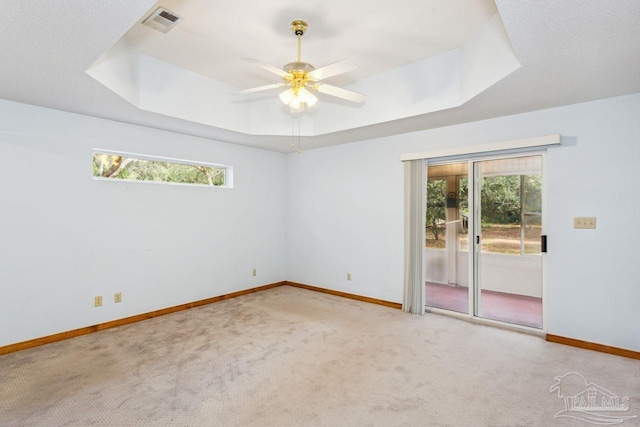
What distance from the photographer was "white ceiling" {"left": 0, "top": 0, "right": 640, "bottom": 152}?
1752mm

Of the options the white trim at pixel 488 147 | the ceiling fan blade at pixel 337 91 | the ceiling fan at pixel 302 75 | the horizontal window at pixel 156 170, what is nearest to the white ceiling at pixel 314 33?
the ceiling fan at pixel 302 75

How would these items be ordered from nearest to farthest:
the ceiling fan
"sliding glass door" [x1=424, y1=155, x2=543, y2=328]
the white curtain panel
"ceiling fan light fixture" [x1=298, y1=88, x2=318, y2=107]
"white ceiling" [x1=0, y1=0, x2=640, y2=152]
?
"white ceiling" [x1=0, y1=0, x2=640, y2=152], the ceiling fan, "ceiling fan light fixture" [x1=298, y1=88, x2=318, y2=107], "sliding glass door" [x1=424, y1=155, x2=543, y2=328], the white curtain panel

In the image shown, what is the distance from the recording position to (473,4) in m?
2.43

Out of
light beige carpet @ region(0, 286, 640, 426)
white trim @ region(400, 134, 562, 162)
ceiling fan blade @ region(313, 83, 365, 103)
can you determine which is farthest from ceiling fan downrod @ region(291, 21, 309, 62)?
light beige carpet @ region(0, 286, 640, 426)

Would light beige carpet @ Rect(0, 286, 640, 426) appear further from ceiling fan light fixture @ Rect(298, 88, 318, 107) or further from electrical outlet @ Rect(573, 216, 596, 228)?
ceiling fan light fixture @ Rect(298, 88, 318, 107)

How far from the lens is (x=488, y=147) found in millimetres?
3652

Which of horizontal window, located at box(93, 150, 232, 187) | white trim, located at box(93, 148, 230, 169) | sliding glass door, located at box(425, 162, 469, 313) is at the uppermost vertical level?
white trim, located at box(93, 148, 230, 169)

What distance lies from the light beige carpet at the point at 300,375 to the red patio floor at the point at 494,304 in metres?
0.29

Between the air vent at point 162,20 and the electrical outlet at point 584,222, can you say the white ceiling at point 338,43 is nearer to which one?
the air vent at point 162,20

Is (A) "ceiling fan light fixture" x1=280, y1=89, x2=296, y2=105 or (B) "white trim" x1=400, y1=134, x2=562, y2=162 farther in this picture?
(B) "white trim" x1=400, y1=134, x2=562, y2=162

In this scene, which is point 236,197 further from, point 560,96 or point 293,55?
point 560,96

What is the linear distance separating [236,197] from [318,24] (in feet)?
9.92

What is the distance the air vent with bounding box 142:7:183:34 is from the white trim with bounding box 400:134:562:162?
297 cm
